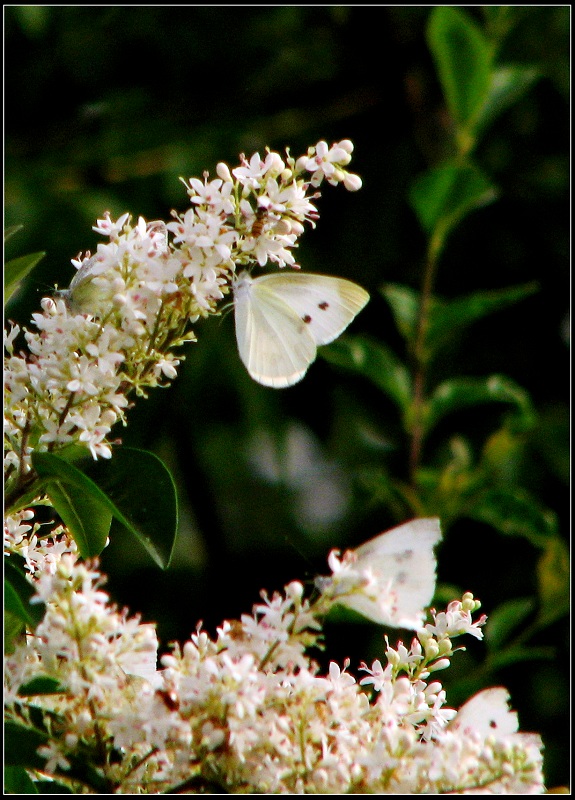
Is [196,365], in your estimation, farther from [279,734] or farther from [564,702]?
[279,734]

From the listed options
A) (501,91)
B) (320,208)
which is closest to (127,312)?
(501,91)

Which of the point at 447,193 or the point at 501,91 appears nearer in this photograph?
the point at 447,193

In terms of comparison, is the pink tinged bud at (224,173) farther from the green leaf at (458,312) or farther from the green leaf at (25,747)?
the green leaf at (458,312)

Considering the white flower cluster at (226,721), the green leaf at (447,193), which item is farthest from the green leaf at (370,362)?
the white flower cluster at (226,721)

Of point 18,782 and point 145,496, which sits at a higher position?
point 145,496

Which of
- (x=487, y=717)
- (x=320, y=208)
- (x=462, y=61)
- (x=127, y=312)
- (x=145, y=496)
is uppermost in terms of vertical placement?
(x=320, y=208)

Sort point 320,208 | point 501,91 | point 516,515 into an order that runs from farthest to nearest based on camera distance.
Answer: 1. point 320,208
2. point 501,91
3. point 516,515

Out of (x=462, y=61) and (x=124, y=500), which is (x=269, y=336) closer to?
(x=124, y=500)

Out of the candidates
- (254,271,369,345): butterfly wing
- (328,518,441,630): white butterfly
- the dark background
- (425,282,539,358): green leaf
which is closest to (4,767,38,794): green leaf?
(328,518,441,630): white butterfly

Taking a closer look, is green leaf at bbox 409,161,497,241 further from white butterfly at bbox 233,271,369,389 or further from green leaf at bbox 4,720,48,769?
green leaf at bbox 4,720,48,769
